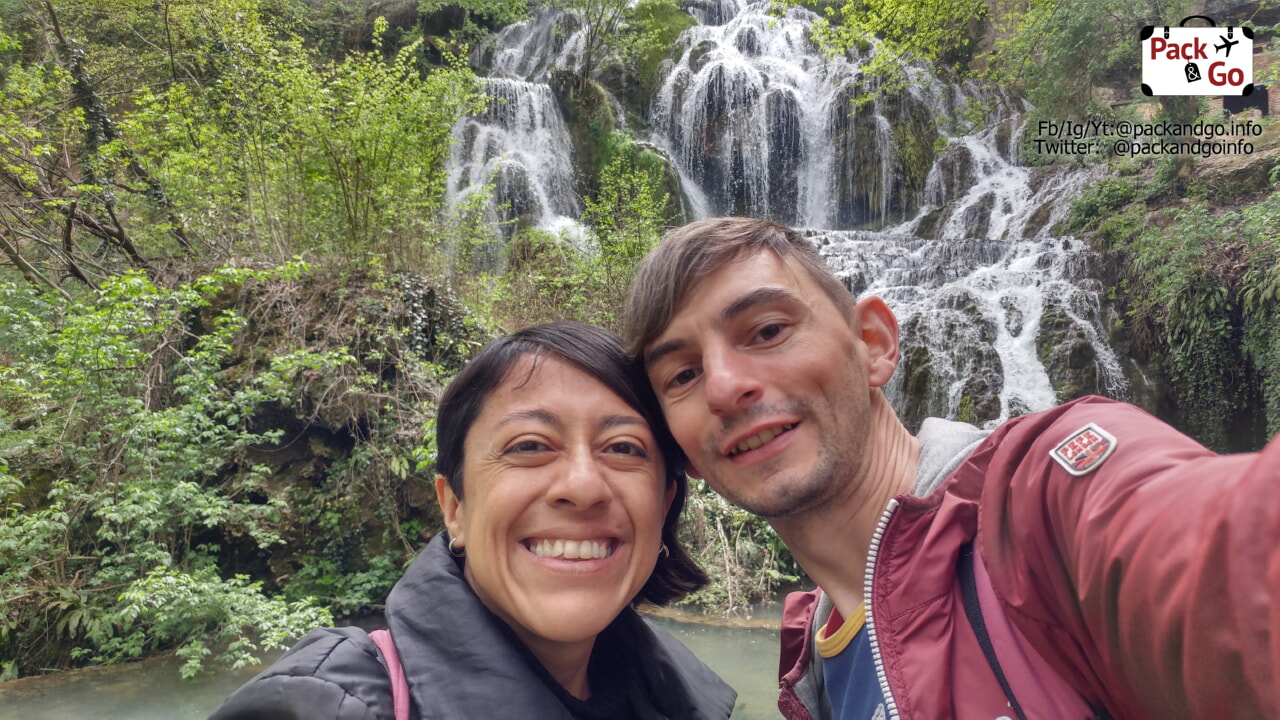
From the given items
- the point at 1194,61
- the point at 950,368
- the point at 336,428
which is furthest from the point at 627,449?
the point at 1194,61

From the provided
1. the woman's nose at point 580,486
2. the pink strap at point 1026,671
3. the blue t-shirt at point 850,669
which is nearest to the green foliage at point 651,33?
the woman's nose at point 580,486

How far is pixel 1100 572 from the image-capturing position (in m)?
0.82

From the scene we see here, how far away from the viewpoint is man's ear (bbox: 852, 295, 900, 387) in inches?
62.7

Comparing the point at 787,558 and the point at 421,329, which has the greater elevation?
the point at 421,329

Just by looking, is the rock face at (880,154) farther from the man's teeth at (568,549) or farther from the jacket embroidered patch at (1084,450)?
the jacket embroidered patch at (1084,450)

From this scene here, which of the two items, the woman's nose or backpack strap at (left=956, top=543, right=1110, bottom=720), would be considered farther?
the woman's nose

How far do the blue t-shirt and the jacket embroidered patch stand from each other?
0.53 meters

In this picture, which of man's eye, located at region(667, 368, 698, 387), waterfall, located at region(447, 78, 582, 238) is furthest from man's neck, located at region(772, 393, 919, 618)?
waterfall, located at region(447, 78, 582, 238)

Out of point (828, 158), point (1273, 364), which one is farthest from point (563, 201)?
point (1273, 364)

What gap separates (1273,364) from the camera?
27.8 feet

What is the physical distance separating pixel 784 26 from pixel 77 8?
16.7 meters

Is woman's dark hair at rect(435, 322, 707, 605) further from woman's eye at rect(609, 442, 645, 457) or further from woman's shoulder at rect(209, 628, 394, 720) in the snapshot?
woman's shoulder at rect(209, 628, 394, 720)

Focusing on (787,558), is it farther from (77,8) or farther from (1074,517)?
(77,8)

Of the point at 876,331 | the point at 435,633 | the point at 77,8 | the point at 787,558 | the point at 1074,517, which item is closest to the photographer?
the point at 1074,517
